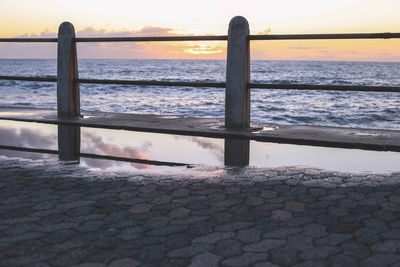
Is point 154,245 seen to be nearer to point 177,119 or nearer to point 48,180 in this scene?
point 48,180

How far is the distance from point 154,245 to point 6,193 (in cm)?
130

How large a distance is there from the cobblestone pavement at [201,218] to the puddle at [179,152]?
27 cm

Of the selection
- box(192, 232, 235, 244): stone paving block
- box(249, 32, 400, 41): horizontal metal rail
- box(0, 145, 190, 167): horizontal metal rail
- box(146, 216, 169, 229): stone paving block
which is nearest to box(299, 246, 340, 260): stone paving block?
box(192, 232, 235, 244): stone paving block

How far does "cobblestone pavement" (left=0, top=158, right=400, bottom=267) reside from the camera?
1.93m

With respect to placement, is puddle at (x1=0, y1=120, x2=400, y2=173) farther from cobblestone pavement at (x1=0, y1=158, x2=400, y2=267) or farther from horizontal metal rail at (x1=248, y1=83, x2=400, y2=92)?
horizontal metal rail at (x1=248, y1=83, x2=400, y2=92)

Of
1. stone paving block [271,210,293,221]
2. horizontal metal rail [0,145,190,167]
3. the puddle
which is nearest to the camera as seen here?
stone paving block [271,210,293,221]

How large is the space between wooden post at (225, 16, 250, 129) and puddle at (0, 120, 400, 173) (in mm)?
Result: 341

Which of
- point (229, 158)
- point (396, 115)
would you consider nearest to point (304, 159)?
point (229, 158)

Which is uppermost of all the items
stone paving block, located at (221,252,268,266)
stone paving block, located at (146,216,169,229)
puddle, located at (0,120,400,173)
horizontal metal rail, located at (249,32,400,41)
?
horizontal metal rail, located at (249,32,400,41)

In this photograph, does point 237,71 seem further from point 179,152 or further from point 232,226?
point 232,226

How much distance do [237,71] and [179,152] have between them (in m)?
1.07

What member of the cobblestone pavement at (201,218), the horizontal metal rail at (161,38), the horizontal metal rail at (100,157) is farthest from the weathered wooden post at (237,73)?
the cobblestone pavement at (201,218)

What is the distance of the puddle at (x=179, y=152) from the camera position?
3.58 m

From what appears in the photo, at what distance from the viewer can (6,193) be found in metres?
2.88
